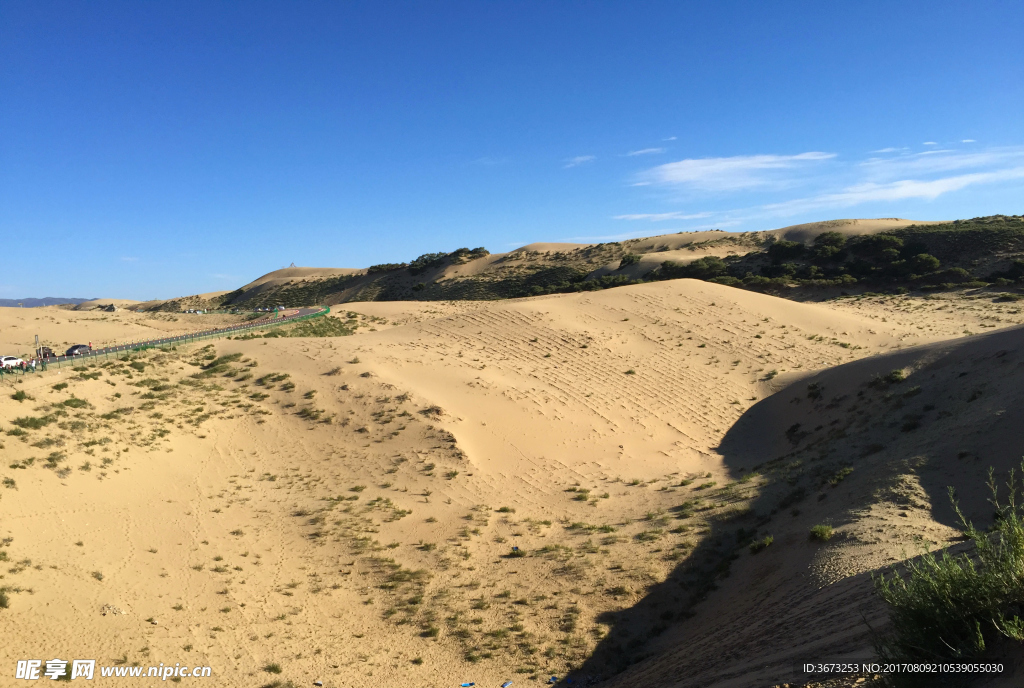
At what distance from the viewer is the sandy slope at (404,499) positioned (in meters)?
9.29

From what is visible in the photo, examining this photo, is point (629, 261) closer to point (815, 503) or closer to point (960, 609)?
point (815, 503)

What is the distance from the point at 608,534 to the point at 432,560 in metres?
3.88

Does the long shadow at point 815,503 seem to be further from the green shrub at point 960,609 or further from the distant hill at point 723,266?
the distant hill at point 723,266

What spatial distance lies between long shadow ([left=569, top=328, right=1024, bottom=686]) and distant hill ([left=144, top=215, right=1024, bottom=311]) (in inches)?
1080

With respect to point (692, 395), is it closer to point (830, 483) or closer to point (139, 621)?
point (830, 483)

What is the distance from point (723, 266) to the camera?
50469mm

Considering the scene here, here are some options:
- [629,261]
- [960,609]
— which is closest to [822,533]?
[960,609]

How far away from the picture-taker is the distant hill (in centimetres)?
4178

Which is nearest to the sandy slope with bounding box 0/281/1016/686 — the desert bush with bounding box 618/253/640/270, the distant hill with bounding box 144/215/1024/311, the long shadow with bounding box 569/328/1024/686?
the long shadow with bounding box 569/328/1024/686

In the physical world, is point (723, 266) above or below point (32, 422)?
above

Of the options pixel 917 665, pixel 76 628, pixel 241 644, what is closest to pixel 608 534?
pixel 241 644

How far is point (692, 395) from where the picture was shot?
21312 millimetres

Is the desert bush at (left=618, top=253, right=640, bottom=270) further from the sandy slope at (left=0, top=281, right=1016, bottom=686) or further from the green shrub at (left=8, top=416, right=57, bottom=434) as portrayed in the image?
the green shrub at (left=8, top=416, right=57, bottom=434)

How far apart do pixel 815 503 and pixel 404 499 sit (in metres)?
9.25
